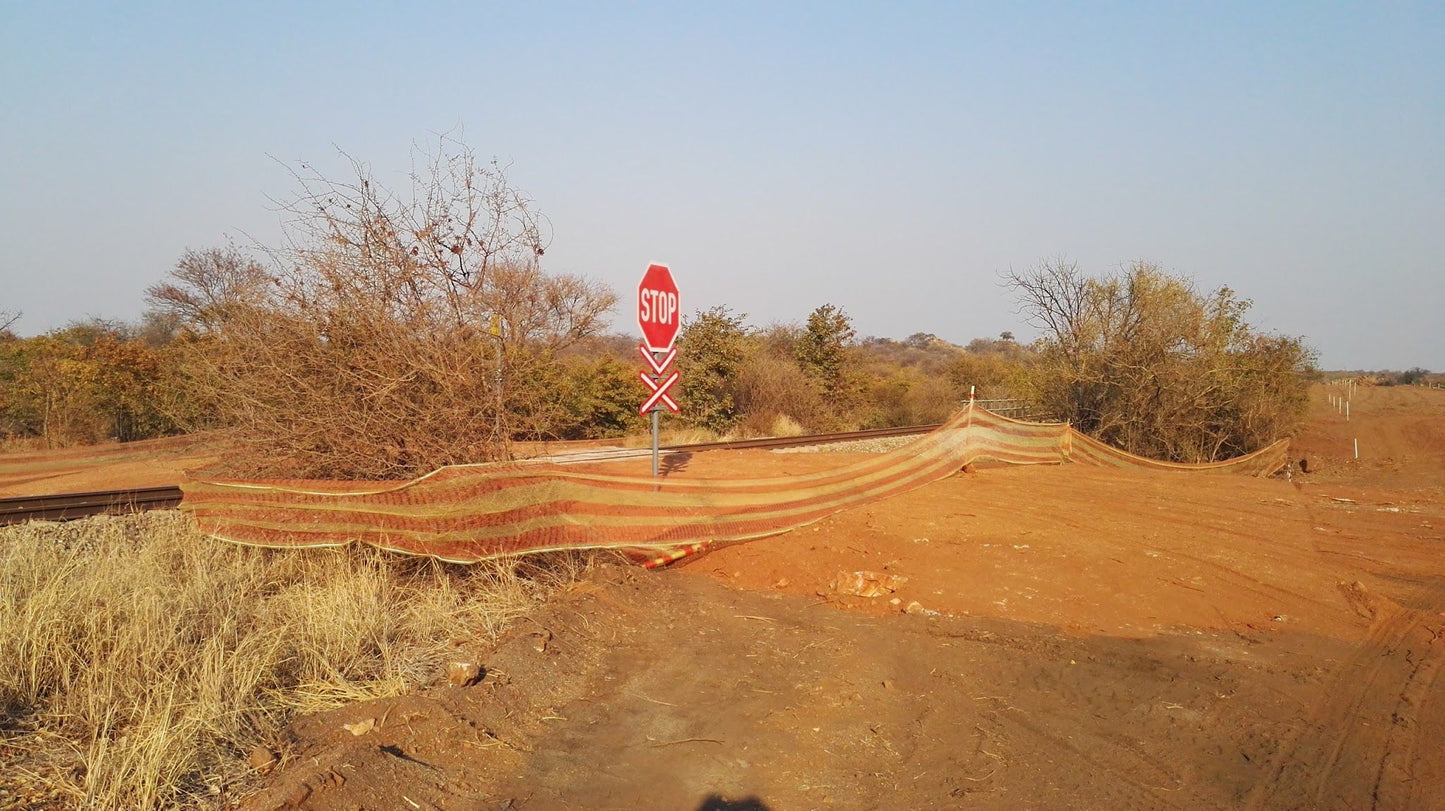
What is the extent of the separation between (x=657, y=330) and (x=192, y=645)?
18.1 ft

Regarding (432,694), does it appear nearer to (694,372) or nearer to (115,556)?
(115,556)

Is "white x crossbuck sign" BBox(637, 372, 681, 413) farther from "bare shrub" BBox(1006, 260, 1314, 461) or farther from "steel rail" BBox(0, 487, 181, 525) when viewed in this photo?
"bare shrub" BBox(1006, 260, 1314, 461)

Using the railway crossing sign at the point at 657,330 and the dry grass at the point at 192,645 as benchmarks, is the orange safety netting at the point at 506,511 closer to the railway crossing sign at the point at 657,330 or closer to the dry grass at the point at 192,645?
the dry grass at the point at 192,645

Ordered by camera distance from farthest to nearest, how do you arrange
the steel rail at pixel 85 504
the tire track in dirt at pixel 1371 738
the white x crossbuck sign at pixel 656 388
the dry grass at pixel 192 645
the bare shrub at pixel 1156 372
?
the bare shrub at pixel 1156 372 < the steel rail at pixel 85 504 < the white x crossbuck sign at pixel 656 388 < the tire track in dirt at pixel 1371 738 < the dry grass at pixel 192 645

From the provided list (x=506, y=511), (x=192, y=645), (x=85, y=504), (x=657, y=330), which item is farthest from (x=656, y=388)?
(x=85, y=504)

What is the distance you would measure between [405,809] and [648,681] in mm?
1937

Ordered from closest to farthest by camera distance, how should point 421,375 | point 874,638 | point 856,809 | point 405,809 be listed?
1. point 405,809
2. point 856,809
3. point 874,638
4. point 421,375

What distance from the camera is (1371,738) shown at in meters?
4.53

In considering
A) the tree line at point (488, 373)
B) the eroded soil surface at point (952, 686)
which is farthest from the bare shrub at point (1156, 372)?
the eroded soil surface at point (952, 686)

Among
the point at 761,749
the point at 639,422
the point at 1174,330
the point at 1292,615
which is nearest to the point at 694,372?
the point at 639,422

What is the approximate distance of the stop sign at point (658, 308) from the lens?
9359mm

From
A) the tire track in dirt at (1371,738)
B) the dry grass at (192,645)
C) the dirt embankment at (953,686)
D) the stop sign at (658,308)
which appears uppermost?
the stop sign at (658,308)

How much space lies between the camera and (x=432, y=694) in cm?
468

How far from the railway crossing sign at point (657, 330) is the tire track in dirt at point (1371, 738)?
5.86 meters
